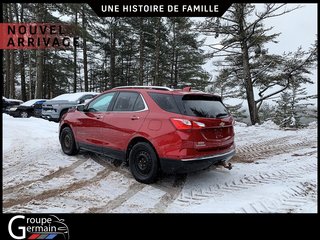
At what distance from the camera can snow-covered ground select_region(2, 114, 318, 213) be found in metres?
4.14

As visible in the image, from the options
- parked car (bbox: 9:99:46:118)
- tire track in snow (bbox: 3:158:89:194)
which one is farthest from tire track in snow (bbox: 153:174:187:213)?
parked car (bbox: 9:99:46:118)

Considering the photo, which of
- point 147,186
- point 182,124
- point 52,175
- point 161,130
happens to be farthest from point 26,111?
point 182,124

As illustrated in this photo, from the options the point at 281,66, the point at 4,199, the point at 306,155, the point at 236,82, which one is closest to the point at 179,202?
the point at 4,199

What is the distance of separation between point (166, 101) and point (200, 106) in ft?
2.00

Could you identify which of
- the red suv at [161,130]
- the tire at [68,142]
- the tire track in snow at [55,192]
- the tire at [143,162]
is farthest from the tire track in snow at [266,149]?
the tire at [68,142]

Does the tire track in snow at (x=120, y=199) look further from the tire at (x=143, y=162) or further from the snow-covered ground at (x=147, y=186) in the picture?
the tire at (x=143, y=162)

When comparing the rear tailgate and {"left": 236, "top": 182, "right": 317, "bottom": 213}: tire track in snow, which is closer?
{"left": 236, "top": 182, "right": 317, "bottom": 213}: tire track in snow

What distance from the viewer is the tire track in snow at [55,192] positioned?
4175mm

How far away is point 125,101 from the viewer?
562cm
